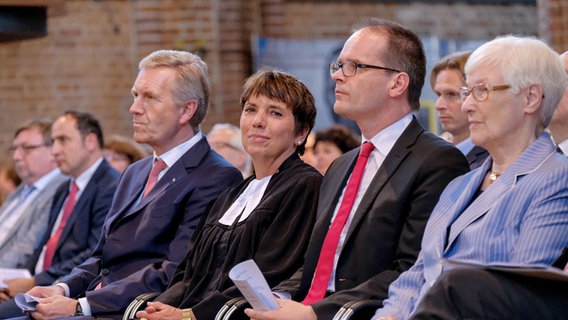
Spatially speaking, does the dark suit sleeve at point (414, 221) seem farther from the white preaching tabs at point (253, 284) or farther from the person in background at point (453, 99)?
the person in background at point (453, 99)

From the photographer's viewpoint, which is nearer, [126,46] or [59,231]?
[59,231]

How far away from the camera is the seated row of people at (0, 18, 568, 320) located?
3.52 metres

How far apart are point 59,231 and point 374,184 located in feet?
10.4

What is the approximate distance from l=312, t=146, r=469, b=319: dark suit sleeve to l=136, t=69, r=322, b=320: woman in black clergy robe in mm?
522

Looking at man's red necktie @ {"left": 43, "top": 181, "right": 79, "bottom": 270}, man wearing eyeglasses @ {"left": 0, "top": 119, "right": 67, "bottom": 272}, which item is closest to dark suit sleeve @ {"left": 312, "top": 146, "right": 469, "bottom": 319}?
man's red necktie @ {"left": 43, "top": 181, "right": 79, "bottom": 270}

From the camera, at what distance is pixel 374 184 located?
404 cm

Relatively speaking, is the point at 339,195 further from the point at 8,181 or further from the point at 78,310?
the point at 8,181

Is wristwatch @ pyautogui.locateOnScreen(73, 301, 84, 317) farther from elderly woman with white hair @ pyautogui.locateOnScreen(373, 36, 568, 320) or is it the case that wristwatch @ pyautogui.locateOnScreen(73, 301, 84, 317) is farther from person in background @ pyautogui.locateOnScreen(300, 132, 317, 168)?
person in background @ pyautogui.locateOnScreen(300, 132, 317, 168)

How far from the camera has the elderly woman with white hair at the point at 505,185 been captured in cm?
330

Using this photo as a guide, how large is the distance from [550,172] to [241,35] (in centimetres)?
710

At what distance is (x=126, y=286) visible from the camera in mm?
4812

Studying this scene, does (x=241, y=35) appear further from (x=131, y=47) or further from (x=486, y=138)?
(x=486, y=138)

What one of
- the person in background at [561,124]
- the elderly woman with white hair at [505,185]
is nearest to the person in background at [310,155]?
the person in background at [561,124]

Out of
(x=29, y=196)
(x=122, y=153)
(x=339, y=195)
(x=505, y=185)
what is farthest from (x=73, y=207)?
(x=505, y=185)
